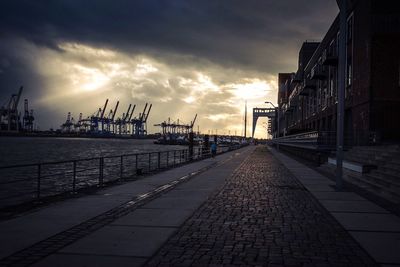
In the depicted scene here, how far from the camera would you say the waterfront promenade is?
19.7 ft

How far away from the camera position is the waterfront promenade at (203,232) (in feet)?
19.7

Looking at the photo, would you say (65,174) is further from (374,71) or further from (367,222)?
(367,222)

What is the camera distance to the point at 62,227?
7.84 meters

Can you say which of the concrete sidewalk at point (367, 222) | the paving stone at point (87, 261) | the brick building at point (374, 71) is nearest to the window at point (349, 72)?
the brick building at point (374, 71)

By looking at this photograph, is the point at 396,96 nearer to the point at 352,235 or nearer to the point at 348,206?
the point at 348,206

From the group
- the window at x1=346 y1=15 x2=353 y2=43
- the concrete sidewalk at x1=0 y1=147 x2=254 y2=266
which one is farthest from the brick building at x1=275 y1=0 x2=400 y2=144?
the concrete sidewalk at x1=0 y1=147 x2=254 y2=266

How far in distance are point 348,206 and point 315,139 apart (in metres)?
18.3

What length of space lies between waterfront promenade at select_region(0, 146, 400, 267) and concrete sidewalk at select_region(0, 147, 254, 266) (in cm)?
1

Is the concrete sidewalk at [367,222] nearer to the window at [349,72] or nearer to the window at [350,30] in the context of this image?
the window at [349,72]

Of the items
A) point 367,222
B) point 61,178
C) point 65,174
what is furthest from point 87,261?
point 61,178

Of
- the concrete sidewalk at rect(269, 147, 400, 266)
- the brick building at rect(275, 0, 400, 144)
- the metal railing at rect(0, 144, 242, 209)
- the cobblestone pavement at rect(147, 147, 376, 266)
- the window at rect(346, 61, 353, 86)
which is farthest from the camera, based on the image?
the window at rect(346, 61, 353, 86)

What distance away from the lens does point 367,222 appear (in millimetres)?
8797

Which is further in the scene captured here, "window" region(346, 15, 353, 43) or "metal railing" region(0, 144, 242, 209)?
"window" region(346, 15, 353, 43)

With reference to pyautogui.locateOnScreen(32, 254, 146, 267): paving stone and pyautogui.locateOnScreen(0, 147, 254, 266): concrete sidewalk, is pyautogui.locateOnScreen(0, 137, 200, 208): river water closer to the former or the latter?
pyautogui.locateOnScreen(0, 147, 254, 266): concrete sidewalk
